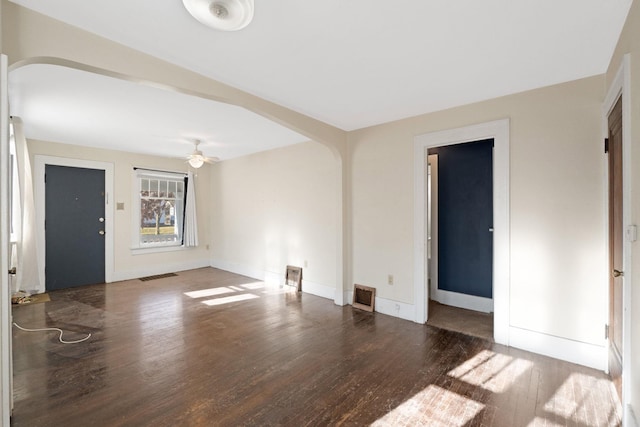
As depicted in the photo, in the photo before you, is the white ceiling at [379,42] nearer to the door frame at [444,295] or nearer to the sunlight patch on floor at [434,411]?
the door frame at [444,295]

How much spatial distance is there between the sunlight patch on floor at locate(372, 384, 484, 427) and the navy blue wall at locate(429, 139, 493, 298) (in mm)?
2174

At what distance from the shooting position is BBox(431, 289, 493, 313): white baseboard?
12.4ft

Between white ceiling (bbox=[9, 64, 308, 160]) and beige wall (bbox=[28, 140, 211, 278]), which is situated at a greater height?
white ceiling (bbox=[9, 64, 308, 160])

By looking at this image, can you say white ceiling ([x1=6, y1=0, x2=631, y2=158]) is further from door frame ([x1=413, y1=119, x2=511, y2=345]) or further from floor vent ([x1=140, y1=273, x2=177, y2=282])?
floor vent ([x1=140, y1=273, x2=177, y2=282])

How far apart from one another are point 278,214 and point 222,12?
3.81m

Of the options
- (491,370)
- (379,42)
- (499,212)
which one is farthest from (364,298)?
(379,42)

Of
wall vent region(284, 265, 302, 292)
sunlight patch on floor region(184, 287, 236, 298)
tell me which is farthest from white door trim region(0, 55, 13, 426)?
wall vent region(284, 265, 302, 292)

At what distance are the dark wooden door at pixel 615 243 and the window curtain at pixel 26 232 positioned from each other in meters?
6.43

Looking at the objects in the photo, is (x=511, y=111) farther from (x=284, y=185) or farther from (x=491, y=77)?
(x=284, y=185)

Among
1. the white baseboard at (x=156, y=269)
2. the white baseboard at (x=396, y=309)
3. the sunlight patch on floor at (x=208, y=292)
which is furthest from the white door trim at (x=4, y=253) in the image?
the white baseboard at (x=156, y=269)

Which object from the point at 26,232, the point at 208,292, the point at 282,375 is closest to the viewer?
the point at 282,375

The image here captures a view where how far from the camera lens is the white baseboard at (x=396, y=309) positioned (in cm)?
352

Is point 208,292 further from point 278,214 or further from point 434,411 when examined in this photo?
point 434,411

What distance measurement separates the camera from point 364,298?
13.0 feet
